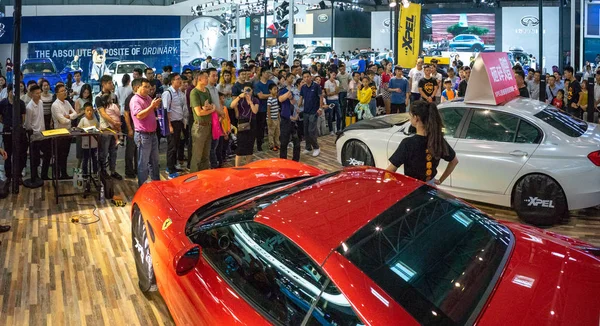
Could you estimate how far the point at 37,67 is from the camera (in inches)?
555

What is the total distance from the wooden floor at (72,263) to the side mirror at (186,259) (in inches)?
60.2

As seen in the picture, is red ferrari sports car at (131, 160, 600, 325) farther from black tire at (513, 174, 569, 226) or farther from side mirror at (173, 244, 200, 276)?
black tire at (513, 174, 569, 226)

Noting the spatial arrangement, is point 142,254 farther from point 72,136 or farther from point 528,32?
point 528,32

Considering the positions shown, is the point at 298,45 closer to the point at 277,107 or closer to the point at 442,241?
the point at 277,107

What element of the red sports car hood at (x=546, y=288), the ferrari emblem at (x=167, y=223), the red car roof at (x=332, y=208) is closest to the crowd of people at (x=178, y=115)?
the ferrari emblem at (x=167, y=223)

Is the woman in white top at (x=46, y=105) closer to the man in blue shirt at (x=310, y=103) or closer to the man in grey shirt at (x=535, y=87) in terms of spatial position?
the man in blue shirt at (x=310, y=103)

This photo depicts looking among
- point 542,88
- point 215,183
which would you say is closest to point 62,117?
point 215,183

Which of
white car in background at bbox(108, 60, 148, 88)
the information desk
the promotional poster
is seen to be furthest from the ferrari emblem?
the promotional poster

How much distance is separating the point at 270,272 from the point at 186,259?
636 mm

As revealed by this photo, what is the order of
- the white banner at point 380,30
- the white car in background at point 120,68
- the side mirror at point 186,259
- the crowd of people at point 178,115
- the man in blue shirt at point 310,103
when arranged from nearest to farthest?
the side mirror at point 186,259, the crowd of people at point 178,115, the man in blue shirt at point 310,103, the white car in background at point 120,68, the white banner at point 380,30

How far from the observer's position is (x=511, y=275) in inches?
121

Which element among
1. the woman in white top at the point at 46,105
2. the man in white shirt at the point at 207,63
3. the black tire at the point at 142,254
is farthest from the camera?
the man in white shirt at the point at 207,63

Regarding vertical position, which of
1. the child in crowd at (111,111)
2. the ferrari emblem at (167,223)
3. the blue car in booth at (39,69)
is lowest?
the ferrari emblem at (167,223)

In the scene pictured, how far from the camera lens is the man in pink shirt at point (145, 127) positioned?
8.33 metres
